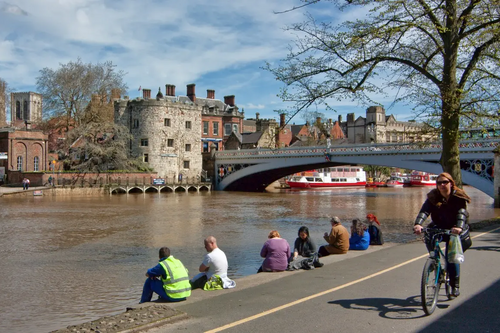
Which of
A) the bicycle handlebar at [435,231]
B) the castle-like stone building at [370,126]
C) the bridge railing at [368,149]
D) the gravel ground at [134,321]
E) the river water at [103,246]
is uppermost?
the castle-like stone building at [370,126]

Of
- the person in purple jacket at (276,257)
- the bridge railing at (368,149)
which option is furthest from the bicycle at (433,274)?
the bridge railing at (368,149)

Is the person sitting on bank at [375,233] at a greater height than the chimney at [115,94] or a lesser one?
lesser

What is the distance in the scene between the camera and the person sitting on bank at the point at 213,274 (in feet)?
26.9

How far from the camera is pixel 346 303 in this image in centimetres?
690

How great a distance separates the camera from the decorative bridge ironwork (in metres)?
37.2

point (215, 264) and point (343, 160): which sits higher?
point (343, 160)

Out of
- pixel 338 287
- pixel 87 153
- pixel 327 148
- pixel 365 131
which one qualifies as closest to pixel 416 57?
pixel 338 287

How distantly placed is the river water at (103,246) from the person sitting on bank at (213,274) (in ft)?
6.11

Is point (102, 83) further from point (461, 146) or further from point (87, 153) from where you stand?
point (461, 146)

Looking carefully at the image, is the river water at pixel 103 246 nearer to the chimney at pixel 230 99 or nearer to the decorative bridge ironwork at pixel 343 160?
the decorative bridge ironwork at pixel 343 160

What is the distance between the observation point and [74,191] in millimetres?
48062

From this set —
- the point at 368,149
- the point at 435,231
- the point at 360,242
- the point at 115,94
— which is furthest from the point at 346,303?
the point at 115,94

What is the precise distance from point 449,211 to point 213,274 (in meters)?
3.95

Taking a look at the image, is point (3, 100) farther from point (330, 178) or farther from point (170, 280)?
point (170, 280)
